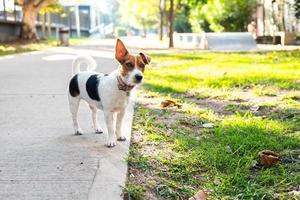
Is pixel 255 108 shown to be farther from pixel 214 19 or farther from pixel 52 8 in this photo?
pixel 214 19

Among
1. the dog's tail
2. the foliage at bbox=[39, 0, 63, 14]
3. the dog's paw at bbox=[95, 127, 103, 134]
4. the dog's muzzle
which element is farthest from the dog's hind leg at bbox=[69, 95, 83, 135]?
the foliage at bbox=[39, 0, 63, 14]

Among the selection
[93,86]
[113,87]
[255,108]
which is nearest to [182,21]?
[255,108]

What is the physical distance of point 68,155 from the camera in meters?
3.76

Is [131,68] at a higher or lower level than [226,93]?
higher

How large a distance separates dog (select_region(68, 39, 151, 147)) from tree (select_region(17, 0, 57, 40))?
22.5 m

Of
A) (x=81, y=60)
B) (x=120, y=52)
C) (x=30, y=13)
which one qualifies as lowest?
(x=81, y=60)

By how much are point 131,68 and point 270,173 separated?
1.42m

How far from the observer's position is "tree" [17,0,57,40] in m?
25.7

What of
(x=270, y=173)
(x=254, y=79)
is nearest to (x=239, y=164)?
(x=270, y=173)

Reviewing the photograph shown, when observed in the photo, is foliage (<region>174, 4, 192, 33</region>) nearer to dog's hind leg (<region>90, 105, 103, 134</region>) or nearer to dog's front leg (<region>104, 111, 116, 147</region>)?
dog's hind leg (<region>90, 105, 103, 134</region>)

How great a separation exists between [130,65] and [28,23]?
24020mm

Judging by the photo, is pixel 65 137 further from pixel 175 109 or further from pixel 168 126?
pixel 175 109

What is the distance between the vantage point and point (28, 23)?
86.7 ft

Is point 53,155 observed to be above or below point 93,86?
below
